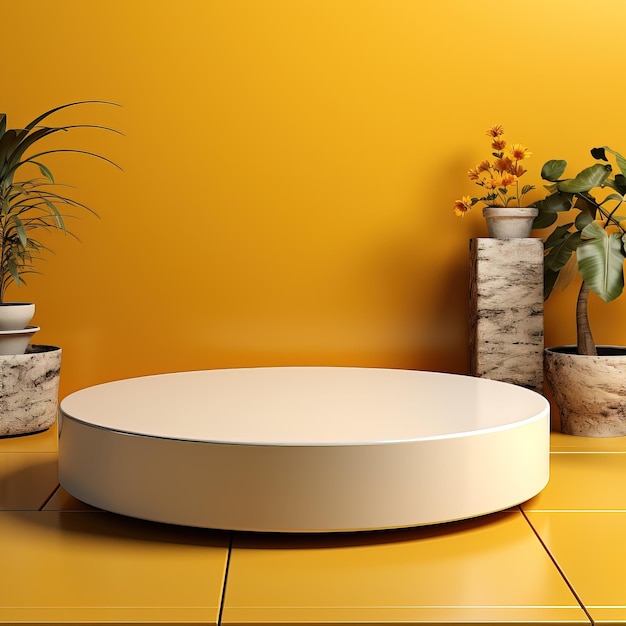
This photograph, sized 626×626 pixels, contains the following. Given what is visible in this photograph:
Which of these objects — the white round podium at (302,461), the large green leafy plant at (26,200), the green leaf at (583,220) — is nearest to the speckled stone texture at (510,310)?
the green leaf at (583,220)

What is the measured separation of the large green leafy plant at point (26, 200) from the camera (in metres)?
2.68

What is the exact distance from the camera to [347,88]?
312 centimetres

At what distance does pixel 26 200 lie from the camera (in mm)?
2848

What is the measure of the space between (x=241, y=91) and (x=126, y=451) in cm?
172

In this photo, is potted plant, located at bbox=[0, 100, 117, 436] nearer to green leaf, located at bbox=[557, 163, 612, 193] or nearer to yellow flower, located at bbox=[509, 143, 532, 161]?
yellow flower, located at bbox=[509, 143, 532, 161]

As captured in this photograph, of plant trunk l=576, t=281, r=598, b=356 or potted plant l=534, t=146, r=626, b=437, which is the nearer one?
potted plant l=534, t=146, r=626, b=437

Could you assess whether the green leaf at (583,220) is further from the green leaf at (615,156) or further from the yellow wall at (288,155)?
the yellow wall at (288,155)

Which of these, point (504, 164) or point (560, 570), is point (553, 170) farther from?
point (560, 570)

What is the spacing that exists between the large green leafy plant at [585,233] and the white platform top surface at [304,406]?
498mm

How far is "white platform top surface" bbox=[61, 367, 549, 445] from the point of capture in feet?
5.88

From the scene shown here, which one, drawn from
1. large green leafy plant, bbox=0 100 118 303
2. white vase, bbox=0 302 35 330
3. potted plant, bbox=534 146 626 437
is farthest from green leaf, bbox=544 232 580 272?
white vase, bbox=0 302 35 330

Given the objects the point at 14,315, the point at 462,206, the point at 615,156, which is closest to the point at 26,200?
the point at 14,315

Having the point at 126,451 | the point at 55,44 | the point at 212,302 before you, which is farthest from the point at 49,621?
the point at 55,44

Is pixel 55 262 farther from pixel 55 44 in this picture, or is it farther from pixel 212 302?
pixel 55 44
